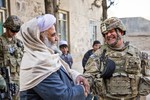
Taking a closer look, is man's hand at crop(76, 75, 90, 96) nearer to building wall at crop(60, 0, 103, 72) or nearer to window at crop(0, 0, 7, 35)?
window at crop(0, 0, 7, 35)

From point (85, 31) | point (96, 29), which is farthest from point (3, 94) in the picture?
point (96, 29)

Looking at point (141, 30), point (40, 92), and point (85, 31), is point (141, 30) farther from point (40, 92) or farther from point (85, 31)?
point (40, 92)

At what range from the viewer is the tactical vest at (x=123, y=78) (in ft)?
11.6

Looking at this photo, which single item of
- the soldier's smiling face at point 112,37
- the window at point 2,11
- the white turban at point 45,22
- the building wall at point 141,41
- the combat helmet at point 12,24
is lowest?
the building wall at point 141,41

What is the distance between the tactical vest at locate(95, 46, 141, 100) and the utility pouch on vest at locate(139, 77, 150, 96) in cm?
5

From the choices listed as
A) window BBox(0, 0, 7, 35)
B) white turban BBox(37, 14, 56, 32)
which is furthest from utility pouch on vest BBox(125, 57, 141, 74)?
window BBox(0, 0, 7, 35)

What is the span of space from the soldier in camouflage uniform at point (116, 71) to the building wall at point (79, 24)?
26.4 ft

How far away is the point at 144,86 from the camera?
11.8 feet

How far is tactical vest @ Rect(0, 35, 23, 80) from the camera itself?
527 cm

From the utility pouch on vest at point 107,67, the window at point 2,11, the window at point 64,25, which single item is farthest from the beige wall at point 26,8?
the utility pouch on vest at point 107,67

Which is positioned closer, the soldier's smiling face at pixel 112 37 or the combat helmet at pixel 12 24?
the soldier's smiling face at pixel 112 37

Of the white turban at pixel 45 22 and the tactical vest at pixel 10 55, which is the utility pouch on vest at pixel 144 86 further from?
the tactical vest at pixel 10 55

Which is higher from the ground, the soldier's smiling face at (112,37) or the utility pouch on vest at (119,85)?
the soldier's smiling face at (112,37)

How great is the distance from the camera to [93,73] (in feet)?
11.6
